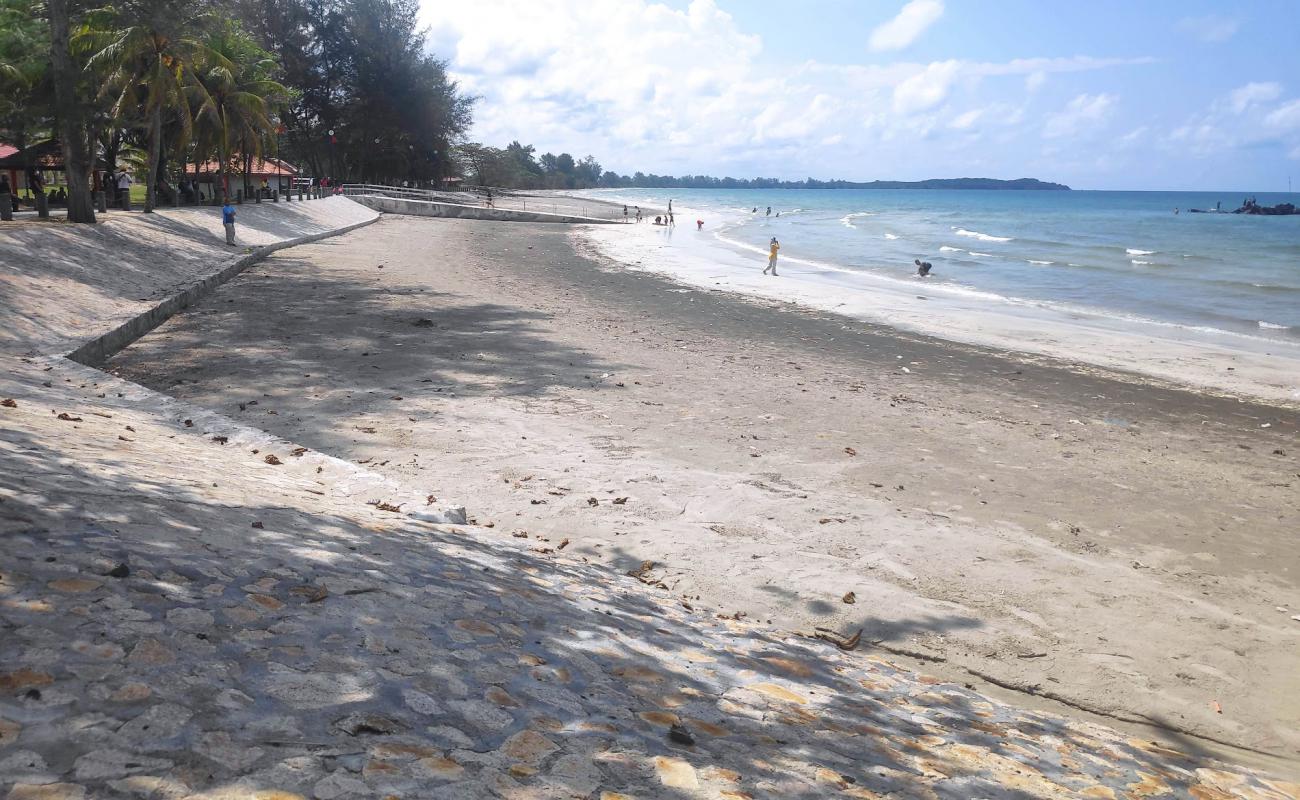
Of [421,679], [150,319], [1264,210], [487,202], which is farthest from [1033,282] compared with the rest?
[1264,210]

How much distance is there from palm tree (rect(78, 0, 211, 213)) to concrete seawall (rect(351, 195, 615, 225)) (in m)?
25.5

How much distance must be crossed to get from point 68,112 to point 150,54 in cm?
1033

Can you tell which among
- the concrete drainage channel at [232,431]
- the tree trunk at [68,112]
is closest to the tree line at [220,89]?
the tree trunk at [68,112]

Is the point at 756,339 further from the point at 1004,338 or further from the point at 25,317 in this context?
the point at 25,317

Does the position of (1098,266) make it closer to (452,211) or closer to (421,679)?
(452,211)

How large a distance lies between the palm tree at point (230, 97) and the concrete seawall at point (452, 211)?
14815 millimetres

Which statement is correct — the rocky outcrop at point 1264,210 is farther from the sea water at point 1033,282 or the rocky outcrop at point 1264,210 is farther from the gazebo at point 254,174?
the gazebo at point 254,174

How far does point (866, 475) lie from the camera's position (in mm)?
8586

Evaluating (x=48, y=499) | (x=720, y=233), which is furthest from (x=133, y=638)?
(x=720, y=233)

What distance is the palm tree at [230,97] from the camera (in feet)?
108

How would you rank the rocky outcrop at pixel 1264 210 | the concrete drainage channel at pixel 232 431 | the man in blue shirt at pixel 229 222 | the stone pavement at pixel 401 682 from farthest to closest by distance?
1. the rocky outcrop at pixel 1264 210
2. the man in blue shirt at pixel 229 222
3. the concrete drainage channel at pixel 232 431
4. the stone pavement at pixel 401 682

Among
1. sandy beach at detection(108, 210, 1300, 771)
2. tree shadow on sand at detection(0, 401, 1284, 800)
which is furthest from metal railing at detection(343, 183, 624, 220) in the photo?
tree shadow on sand at detection(0, 401, 1284, 800)

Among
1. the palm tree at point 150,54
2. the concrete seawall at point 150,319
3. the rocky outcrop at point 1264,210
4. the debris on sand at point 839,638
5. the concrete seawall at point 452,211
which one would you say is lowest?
the debris on sand at point 839,638

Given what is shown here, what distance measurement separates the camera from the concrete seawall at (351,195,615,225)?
58031mm
